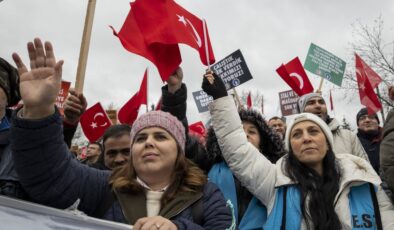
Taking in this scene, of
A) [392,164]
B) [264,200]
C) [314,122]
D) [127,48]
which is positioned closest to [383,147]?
[392,164]

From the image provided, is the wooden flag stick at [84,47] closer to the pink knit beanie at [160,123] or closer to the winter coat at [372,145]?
the pink knit beanie at [160,123]

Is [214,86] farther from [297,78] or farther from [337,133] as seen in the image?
[297,78]

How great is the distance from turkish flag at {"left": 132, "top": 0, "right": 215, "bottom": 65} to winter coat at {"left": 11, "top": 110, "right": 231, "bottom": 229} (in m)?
1.40

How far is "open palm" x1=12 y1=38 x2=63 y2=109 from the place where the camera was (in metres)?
1.54

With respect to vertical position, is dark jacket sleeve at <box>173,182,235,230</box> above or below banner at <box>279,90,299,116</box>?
below

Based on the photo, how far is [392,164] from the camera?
7.80 ft

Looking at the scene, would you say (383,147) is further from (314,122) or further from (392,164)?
(314,122)

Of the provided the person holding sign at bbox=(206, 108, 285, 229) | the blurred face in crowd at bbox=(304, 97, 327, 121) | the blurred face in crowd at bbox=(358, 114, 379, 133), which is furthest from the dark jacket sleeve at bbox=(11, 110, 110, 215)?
the blurred face in crowd at bbox=(358, 114, 379, 133)

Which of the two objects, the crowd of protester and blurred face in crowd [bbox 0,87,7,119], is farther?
blurred face in crowd [bbox 0,87,7,119]

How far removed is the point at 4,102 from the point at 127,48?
113cm

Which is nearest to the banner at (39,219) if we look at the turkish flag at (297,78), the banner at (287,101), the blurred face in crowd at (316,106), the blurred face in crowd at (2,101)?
the blurred face in crowd at (2,101)

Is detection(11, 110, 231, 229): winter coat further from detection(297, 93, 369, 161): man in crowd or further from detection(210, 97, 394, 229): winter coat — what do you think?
detection(297, 93, 369, 161): man in crowd

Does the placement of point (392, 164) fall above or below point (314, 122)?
below

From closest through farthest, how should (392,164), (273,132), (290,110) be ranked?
(392,164), (273,132), (290,110)
